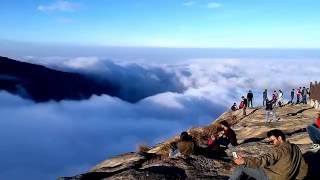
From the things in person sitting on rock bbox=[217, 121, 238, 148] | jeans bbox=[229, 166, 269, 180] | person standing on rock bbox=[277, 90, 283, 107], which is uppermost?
person standing on rock bbox=[277, 90, 283, 107]

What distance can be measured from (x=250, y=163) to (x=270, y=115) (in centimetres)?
2268

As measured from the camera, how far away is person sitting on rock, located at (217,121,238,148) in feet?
51.4

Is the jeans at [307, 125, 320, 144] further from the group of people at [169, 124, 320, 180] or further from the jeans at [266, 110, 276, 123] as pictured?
the jeans at [266, 110, 276, 123]

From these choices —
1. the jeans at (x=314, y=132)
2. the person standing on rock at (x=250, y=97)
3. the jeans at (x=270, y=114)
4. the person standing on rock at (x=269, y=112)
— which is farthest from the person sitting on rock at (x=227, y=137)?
the person standing on rock at (x=250, y=97)

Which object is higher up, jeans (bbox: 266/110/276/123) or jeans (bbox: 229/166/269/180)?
jeans (bbox: 266/110/276/123)

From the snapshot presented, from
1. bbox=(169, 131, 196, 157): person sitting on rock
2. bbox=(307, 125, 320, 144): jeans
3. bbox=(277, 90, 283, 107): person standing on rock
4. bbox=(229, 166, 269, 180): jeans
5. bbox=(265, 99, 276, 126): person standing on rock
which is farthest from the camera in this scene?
bbox=(277, 90, 283, 107): person standing on rock

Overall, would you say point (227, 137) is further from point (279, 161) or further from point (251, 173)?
point (279, 161)

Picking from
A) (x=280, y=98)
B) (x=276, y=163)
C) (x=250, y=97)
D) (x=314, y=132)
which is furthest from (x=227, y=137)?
(x=280, y=98)

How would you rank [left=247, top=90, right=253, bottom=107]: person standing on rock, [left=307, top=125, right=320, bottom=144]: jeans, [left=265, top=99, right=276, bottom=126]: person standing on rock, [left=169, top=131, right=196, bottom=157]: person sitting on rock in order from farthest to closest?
[left=247, top=90, right=253, bottom=107]: person standing on rock, [left=265, top=99, right=276, bottom=126]: person standing on rock, [left=169, top=131, right=196, bottom=157]: person sitting on rock, [left=307, top=125, right=320, bottom=144]: jeans

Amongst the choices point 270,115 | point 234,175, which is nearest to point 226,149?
point 234,175

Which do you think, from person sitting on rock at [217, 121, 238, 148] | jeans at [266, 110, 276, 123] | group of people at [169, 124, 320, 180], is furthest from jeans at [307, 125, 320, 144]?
jeans at [266, 110, 276, 123]

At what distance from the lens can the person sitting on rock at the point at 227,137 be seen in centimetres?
1567

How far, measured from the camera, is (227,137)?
1594 cm

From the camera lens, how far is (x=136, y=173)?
12.6 m
